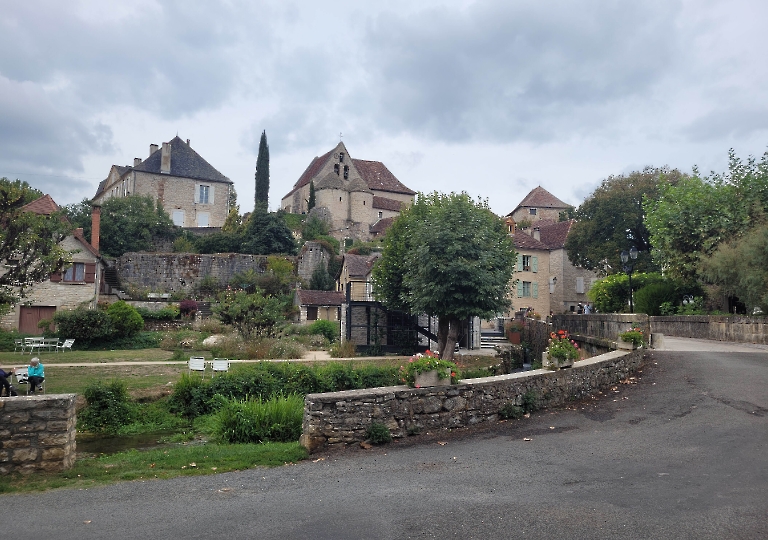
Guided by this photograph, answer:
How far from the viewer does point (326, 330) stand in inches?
1224

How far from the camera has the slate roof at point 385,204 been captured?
7004 cm

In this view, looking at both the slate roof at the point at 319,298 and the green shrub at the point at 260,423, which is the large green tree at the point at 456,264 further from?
→ the slate roof at the point at 319,298

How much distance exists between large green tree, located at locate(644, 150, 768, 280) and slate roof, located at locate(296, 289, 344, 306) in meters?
18.5

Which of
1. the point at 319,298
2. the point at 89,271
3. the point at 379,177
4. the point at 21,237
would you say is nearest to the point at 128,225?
the point at 89,271

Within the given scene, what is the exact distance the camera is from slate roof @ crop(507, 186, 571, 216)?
78.4 meters

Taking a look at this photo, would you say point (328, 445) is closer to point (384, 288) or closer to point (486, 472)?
point (486, 472)

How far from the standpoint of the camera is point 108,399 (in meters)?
13.0

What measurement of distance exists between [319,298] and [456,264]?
1826 cm

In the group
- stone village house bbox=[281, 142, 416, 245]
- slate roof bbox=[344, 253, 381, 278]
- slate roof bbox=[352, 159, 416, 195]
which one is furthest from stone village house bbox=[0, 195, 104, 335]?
slate roof bbox=[352, 159, 416, 195]

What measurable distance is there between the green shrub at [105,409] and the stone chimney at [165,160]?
44880 millimetres

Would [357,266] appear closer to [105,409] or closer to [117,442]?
[105,409]

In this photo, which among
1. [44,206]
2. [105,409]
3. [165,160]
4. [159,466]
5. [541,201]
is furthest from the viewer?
[541,201]

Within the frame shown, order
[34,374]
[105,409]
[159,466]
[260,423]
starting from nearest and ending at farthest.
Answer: [159,466]
[260,423]
[105,409]
[34,374]

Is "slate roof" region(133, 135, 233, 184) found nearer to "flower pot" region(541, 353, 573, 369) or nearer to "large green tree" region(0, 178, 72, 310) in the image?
"large green tree" region(0, 178, 72, 310)
